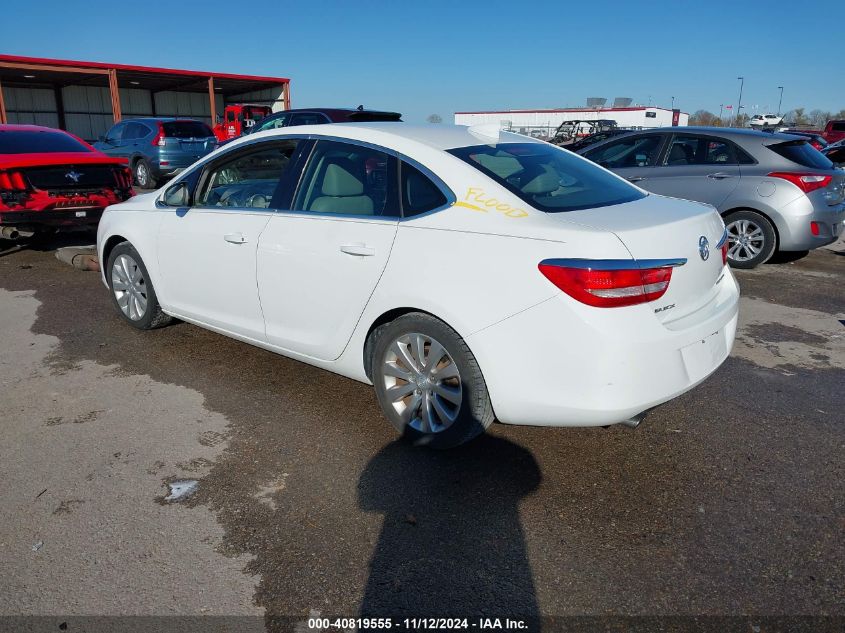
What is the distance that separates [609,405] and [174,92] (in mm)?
39800

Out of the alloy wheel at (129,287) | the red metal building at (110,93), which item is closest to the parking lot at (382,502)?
the alloy wheel at (129,287)

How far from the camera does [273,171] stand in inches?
168

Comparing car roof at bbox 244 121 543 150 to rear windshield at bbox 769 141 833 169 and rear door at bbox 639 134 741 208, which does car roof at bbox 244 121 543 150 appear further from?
rear windshield at bbox 769 141 833 169

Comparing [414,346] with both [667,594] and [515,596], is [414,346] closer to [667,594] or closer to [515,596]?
[515,596]

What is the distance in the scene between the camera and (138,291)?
5.21m

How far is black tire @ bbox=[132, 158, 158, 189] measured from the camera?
1641 centimetres

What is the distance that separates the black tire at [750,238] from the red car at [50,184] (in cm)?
743

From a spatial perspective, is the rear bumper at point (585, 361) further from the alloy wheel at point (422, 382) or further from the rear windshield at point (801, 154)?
the rear windshield at point (801, 154)

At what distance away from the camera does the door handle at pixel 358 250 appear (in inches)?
134

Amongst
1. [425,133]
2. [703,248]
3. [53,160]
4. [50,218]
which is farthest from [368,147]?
[53,160]

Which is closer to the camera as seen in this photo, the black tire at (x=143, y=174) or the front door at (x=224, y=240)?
the front door at (x=224, y=240)

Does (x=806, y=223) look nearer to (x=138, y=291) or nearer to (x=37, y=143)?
(x=138, y=291)

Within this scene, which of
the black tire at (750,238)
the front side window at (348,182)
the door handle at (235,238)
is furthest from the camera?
the black tire at (750,238)

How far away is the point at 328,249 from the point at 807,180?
6.15m
